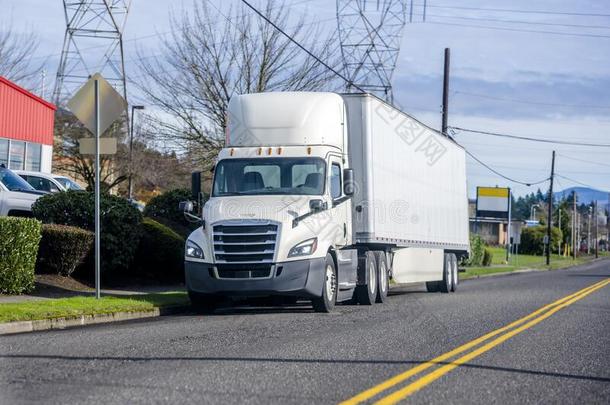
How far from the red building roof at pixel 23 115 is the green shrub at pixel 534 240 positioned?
3084 inches

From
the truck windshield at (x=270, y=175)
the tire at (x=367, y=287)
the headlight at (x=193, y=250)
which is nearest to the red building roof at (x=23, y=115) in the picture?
the truck windshield at (x=270, y=175)

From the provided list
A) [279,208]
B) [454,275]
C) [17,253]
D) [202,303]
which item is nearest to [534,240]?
[454,275]

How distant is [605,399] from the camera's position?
8.18 meters

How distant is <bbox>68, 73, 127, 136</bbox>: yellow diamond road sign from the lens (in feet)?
52.8

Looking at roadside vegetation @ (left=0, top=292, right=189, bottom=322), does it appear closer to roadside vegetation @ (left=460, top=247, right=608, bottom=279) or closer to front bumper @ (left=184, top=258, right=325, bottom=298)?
front bumper @ (left=184, top=258, right=325, bottom=298)

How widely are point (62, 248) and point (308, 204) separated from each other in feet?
18.5

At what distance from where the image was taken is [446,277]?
27.0 meters

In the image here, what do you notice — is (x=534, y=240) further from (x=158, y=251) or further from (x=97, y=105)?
(x=97, y=105)

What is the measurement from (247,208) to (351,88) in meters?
17.3

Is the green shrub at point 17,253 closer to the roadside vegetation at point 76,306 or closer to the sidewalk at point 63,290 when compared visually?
the sidewalk at point 63,290

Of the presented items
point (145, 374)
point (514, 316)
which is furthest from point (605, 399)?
point (514, 316)

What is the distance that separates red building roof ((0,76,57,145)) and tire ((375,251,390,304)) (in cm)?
2182

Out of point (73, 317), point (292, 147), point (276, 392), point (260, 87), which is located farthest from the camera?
point (260, 87)

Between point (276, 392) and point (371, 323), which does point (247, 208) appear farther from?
point (276, 392)
